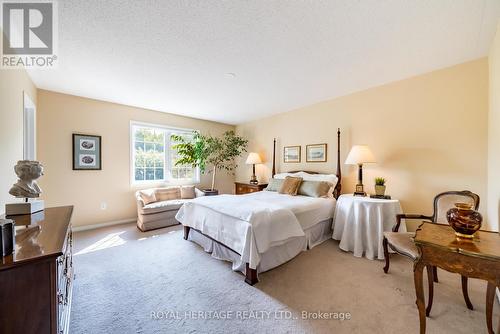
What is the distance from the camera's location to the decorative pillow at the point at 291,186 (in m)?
3.51

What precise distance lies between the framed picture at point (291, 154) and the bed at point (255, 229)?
4.73ft

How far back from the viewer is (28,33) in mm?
1887

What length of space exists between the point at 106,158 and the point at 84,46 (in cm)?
240

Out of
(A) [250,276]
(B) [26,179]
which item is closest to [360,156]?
(A) [250,276]

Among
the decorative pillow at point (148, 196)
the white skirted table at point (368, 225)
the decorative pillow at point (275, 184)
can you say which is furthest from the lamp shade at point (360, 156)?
the decorative pillow at point (148, 196)

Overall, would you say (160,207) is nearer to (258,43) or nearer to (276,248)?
(276,248)

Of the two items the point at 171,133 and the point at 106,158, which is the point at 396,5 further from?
the point at 106,158

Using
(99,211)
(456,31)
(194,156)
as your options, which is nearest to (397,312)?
(456,31)

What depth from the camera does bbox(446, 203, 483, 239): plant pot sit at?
123 centimetres

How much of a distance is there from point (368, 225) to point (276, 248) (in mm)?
1275

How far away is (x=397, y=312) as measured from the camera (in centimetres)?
160

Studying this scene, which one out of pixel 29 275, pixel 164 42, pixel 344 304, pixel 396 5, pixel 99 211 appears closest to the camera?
pixel 29 275

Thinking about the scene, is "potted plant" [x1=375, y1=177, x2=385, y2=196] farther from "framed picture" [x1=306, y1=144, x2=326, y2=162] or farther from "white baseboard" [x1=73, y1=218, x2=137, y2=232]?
"white baseboard" [x1=73, y1=218, x2=137, y2=232]

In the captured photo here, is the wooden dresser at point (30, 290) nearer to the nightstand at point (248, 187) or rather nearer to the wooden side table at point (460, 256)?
the wooden side table at point (460, 256)
